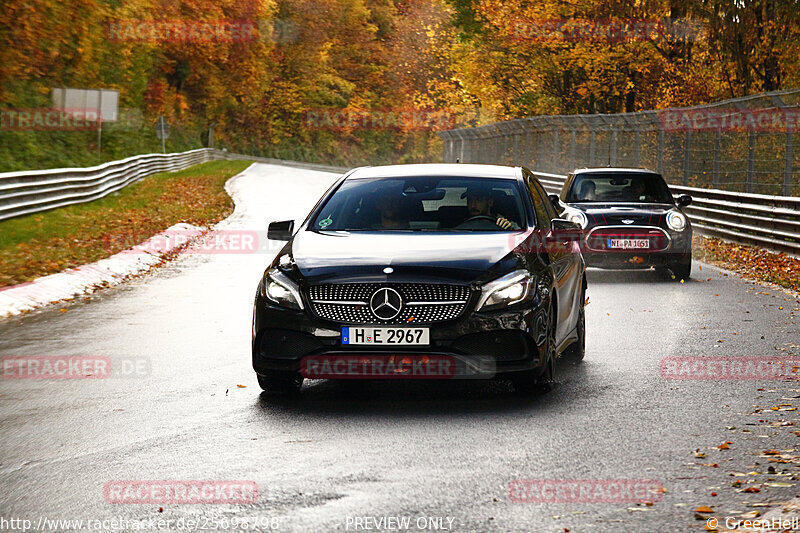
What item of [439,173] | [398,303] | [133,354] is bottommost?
[133,354]

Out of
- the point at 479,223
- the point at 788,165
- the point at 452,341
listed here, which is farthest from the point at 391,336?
the point at 788,165

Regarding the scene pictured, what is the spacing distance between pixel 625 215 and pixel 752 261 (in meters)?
3.48

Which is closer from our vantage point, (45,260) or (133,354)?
(133,354)

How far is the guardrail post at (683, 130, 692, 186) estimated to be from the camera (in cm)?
2708

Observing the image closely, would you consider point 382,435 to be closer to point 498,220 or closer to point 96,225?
point 498,220

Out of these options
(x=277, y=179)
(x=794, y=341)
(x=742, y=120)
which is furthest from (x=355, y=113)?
(x=794, y=341)

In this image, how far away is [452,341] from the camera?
722 centimetres

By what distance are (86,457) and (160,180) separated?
41265 mm

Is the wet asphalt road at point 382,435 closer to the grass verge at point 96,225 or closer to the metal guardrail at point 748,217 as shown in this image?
the grass verge at point 96,225

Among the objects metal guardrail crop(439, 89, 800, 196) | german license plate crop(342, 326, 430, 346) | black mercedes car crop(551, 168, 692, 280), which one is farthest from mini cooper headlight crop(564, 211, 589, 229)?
german license plate crop(342, 326, 430, 346)

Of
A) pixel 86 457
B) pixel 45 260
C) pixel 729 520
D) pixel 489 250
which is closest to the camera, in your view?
pixel 729 520

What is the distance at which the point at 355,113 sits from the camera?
10581 centimetres

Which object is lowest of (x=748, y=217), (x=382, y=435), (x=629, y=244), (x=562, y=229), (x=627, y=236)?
(x=382, y=435)

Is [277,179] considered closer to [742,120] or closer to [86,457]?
[742,120]
